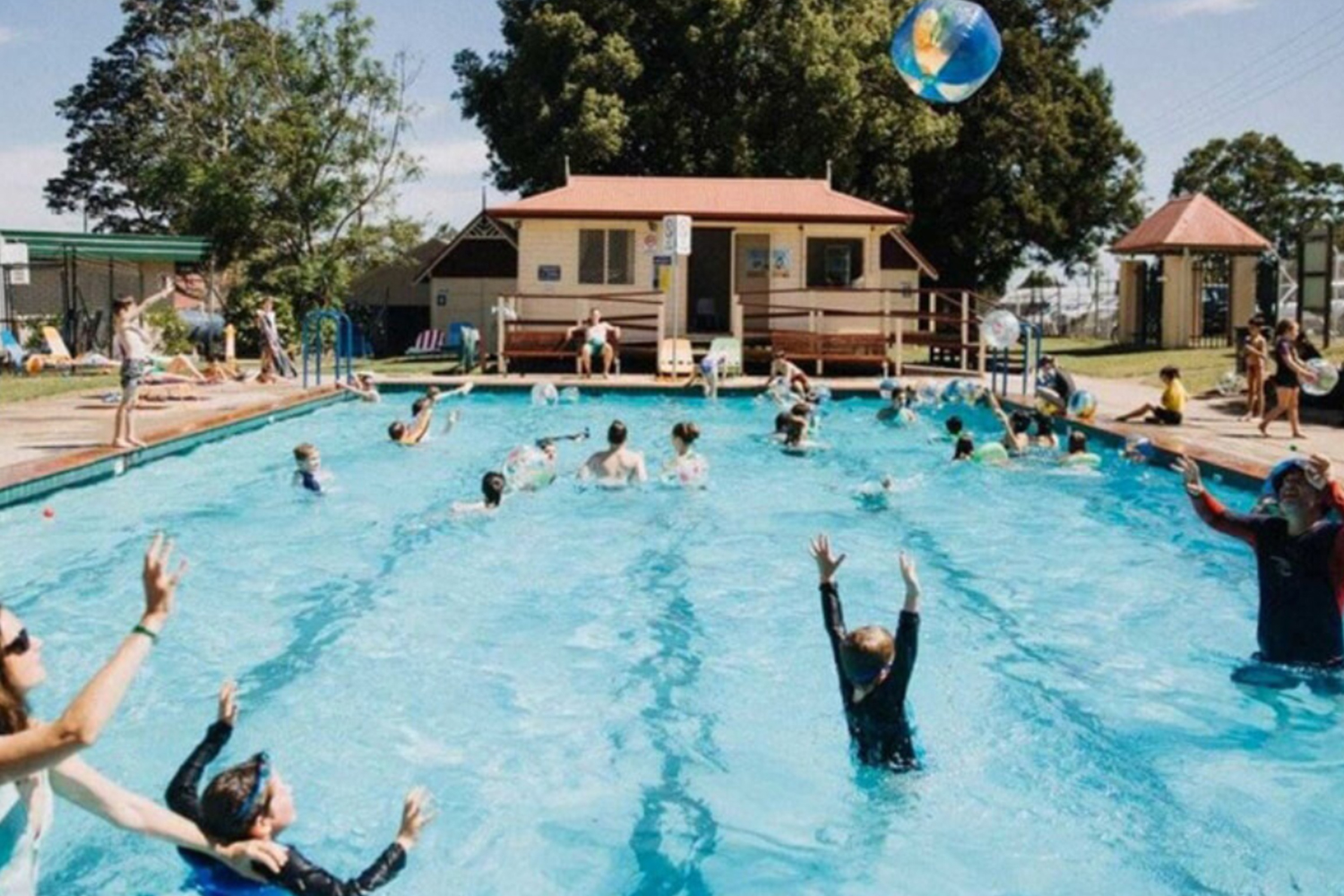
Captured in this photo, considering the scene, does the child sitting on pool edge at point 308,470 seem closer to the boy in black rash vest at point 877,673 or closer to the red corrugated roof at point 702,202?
the boy in black rash vest at point 877,673

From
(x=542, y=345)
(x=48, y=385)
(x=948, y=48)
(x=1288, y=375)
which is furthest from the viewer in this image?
(x=542, y=345)

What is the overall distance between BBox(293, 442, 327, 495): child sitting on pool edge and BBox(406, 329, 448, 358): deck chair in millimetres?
24770

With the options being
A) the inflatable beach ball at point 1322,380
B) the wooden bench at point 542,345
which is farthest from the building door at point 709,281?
the inflatable beach ball at point 1322,380

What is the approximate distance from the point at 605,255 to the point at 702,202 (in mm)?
2552

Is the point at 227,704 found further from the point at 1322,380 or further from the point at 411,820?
the point at 1322,380

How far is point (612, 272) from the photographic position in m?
31.2

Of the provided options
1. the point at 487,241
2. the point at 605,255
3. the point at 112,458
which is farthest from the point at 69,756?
the point at 487,241

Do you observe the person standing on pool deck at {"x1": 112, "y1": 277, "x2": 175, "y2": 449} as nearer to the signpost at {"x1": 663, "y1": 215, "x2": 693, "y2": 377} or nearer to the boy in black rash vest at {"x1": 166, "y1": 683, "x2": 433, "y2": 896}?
the boy in black rash vest at {"x1": 166, "y1": 683, "x2": 433, "y2": 896}

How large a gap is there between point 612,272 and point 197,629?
22859 millimetres

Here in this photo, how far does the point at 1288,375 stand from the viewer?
1612 cm

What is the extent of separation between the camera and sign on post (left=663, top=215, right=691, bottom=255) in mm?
27000

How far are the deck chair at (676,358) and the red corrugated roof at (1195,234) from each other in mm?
13526

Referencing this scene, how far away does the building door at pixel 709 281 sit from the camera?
109 feet

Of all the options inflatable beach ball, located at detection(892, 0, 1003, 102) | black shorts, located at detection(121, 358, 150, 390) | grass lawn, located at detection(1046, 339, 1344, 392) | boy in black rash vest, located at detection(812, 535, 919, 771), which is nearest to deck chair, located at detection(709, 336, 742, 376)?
grass lawn, located at detection(1046, 339, 1344, 392)
